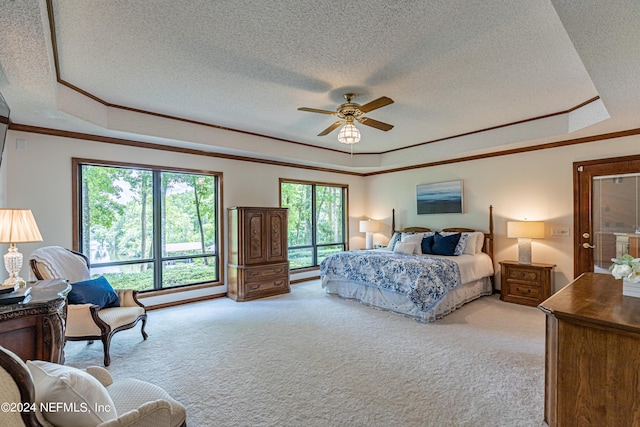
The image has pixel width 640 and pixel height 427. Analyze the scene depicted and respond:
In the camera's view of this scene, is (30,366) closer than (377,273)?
Yes

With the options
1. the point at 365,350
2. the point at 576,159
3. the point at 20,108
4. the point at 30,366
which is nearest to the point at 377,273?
the point at 365,350

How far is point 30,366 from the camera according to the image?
1224 millimetres

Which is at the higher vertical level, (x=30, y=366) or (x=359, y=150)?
(x=359, y=150)

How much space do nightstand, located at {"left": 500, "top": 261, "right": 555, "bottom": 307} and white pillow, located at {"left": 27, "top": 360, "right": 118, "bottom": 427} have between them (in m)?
5.27

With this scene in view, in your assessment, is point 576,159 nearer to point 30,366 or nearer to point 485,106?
point 485,106

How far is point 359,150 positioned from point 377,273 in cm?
298

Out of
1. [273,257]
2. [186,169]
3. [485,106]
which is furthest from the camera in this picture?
[273,257]

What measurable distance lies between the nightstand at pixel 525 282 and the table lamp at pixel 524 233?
0.15 m

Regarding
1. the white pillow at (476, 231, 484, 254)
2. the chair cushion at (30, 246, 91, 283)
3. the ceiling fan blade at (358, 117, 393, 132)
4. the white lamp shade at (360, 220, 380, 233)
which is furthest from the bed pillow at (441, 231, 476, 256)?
the chair cushion at (30, 246, 91, 283)

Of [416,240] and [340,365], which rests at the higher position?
[416,240]

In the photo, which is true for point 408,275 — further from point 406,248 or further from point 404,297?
point 406,248

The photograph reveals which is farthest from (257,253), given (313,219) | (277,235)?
(313,219)

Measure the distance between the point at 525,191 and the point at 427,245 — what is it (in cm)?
179

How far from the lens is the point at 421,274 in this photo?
13.4 feet
